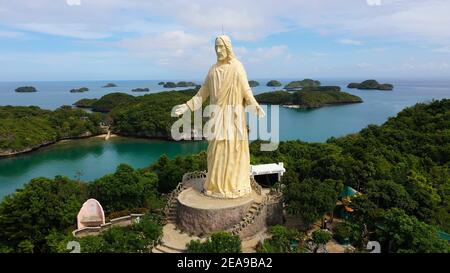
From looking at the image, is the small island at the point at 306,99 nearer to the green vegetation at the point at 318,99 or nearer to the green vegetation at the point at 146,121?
the green vegetation at the point at 318,99

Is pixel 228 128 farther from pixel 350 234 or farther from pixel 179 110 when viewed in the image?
pixel 350 234

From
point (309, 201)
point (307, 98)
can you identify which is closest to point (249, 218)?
point (309, 201)

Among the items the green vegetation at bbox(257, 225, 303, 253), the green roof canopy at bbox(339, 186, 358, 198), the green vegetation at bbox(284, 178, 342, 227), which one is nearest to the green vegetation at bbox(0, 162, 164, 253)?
the green vegetation at bbox(257, 225, 303, 253)

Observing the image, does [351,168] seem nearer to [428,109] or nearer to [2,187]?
[428,109]

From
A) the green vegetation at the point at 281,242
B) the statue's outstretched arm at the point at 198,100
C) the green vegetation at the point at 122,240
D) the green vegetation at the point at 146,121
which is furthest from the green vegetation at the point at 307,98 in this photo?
the green vegetation at the point at 122,240

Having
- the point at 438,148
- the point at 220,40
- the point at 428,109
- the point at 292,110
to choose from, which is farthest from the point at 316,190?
the point at 292,110

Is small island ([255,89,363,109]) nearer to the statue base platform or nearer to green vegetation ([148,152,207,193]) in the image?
green vegetation ([148,152,207,193])
